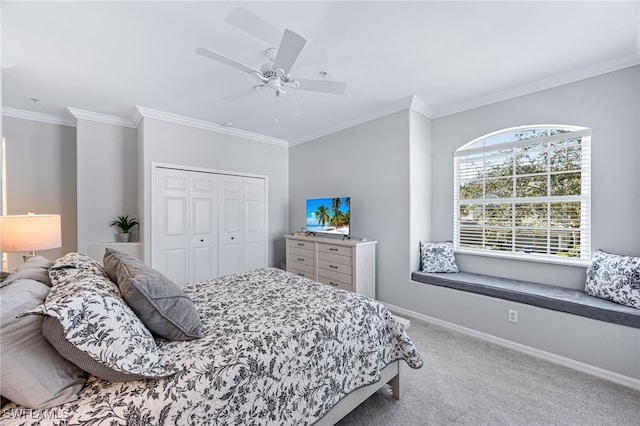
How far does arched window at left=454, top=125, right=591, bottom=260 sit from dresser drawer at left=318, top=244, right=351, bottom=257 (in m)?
1.40

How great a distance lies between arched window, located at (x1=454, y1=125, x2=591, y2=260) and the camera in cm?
262

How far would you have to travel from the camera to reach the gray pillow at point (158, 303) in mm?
1238

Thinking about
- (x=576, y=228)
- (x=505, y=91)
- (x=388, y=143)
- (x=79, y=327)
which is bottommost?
Answer: (x=79, y=327)

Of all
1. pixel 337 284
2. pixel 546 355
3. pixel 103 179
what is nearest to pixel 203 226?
pixel 103 179

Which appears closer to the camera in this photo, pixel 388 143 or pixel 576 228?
pixel 576 228

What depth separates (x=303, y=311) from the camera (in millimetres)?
1645

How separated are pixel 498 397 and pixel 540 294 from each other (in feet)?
3.65

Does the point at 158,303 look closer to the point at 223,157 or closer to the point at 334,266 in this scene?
the point at 334,266

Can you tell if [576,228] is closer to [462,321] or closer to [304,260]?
[462,321]

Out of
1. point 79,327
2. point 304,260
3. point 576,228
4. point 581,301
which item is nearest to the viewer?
point 79,327

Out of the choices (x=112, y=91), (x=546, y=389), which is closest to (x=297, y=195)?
(x=112, y=91)

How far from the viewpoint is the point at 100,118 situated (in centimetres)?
358

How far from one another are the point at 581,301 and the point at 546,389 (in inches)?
32.5

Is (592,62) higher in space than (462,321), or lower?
higher
